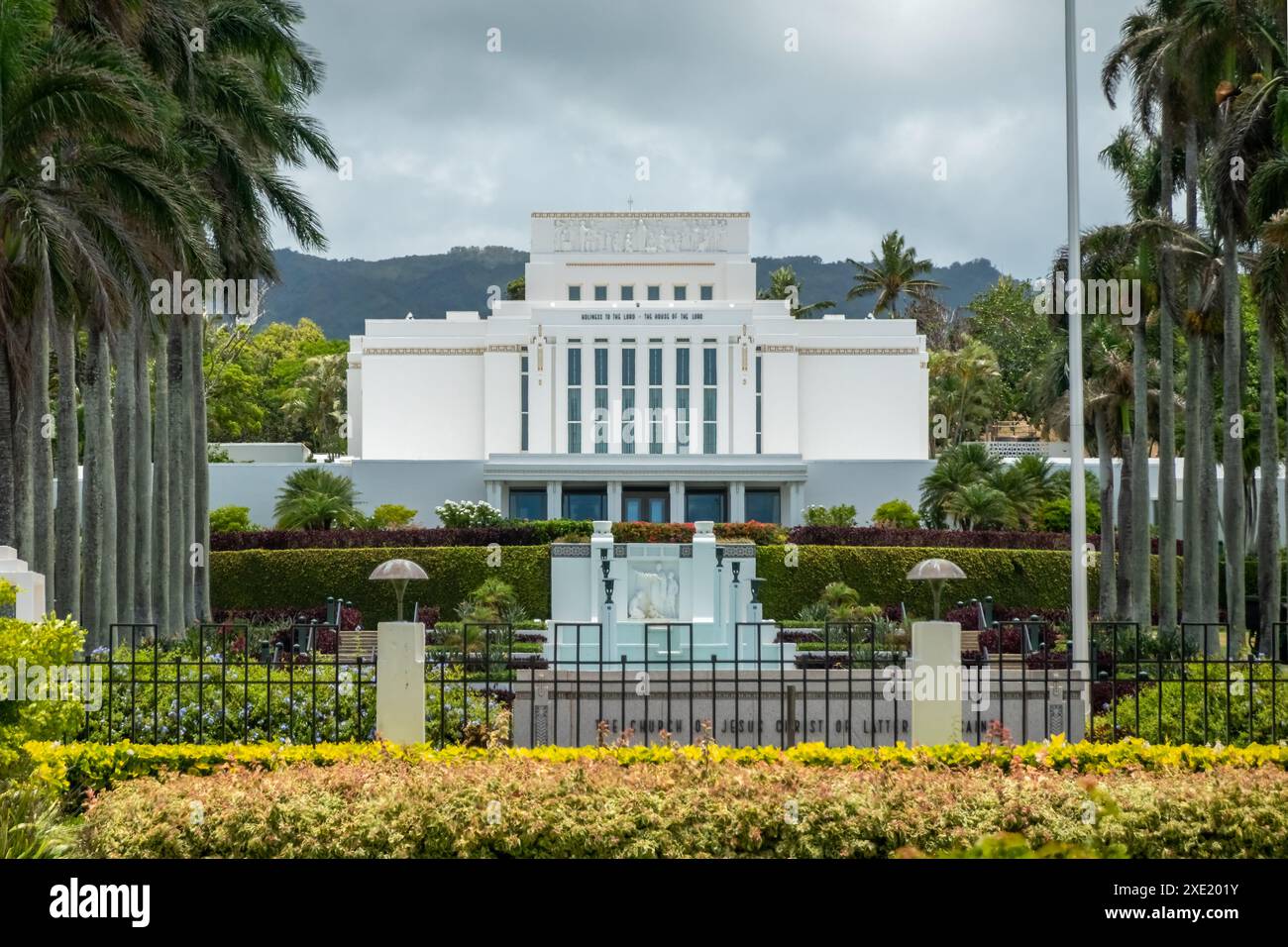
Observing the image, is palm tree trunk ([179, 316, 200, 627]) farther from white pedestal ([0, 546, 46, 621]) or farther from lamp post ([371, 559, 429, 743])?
lamp post ([371, 559, 429, 743])

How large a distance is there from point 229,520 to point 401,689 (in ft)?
94.8

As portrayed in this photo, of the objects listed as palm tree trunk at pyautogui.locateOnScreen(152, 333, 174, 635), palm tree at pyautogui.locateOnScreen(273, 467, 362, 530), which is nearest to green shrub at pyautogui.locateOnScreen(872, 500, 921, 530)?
palm tree at pyautogui.locateOnScreen(273, 467, 362, 530)

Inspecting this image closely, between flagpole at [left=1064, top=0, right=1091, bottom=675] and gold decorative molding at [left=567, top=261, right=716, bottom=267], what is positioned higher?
gold decorative molding at [left=567, top=261, right=716, bottom=267]

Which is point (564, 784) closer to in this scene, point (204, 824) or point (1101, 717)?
point (204, 824)

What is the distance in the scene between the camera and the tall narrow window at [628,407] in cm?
4628

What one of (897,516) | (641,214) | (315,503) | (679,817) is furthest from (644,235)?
(679,817)

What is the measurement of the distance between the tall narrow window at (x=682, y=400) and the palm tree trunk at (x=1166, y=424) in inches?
825

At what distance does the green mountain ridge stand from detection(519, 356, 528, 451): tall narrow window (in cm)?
12519

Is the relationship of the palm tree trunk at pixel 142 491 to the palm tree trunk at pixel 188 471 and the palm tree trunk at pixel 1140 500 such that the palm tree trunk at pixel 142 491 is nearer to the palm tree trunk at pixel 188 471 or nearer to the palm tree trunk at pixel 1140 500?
the palm tree trunk at pixel 188 471

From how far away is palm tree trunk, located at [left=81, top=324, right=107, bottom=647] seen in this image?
66.8 feet

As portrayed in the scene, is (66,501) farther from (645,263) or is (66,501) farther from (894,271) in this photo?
(894,271)

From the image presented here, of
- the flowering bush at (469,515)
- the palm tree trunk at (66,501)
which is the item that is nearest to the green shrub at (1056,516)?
the flowering bush at (469,515)

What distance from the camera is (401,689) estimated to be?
1079cm
